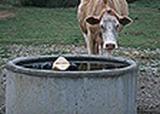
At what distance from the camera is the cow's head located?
664 centimetres

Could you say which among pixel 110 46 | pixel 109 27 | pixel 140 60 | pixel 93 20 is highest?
pixel 93 20

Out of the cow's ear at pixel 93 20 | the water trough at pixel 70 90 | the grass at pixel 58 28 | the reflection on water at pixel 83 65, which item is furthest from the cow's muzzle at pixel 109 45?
the grass at pixel 58 28

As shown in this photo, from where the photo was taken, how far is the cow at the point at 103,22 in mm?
6688

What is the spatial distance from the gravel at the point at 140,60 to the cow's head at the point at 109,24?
87cm

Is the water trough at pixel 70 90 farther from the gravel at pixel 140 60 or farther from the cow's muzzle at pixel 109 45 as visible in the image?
the gravel at pixel 140 60

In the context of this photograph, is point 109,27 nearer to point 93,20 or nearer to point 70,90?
point 93,20

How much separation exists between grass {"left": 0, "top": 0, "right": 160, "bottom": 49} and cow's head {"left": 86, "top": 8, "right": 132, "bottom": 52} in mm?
5006

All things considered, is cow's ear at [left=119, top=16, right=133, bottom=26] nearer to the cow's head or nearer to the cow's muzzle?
the cow's head

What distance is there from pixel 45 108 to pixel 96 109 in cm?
28

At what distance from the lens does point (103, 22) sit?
22.3ft

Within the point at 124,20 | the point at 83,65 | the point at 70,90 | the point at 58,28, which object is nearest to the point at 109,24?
the point at 124,20

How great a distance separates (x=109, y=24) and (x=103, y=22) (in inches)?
2.8

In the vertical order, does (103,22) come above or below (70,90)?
below

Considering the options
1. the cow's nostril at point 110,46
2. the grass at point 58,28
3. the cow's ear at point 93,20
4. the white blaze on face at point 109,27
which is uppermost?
the cow's ear at point 93,20
